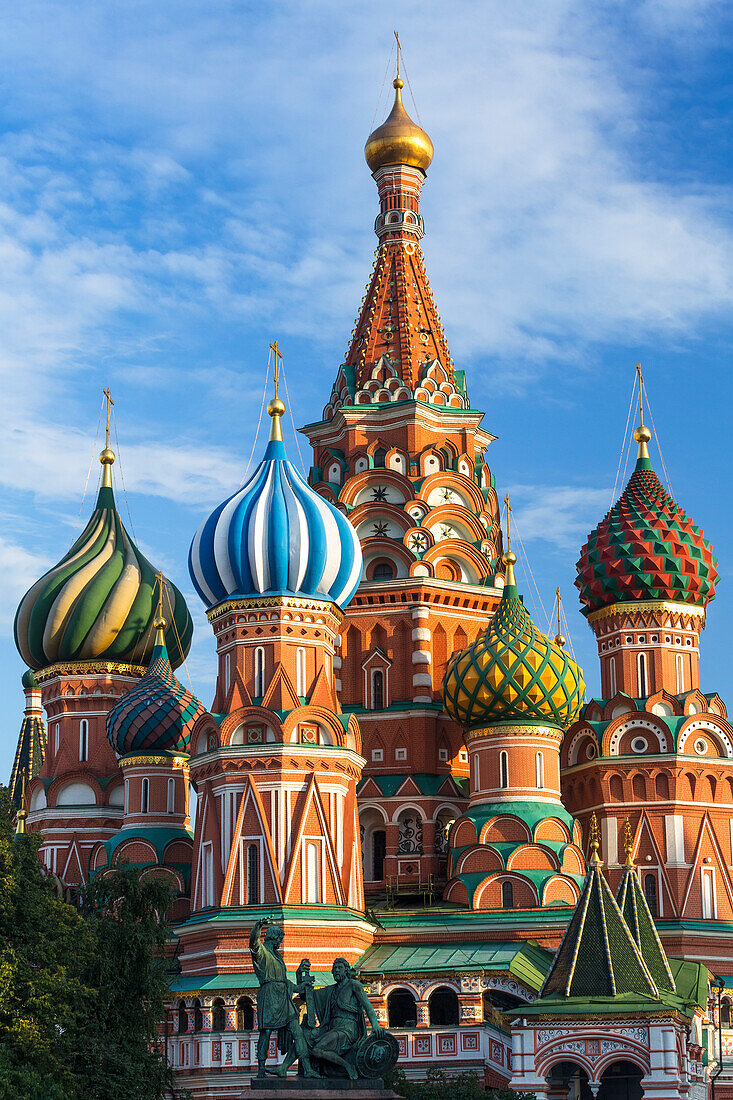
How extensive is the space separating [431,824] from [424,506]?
673 centimetres

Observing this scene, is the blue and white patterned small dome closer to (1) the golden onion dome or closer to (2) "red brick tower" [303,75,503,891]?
(2) "red brick tower" [303,75,503,891]

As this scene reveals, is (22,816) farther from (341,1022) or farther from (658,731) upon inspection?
(341,1022)

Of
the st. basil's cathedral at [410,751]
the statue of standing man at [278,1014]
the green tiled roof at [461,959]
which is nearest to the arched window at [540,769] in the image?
the st. basil's cathedral at [410,751]

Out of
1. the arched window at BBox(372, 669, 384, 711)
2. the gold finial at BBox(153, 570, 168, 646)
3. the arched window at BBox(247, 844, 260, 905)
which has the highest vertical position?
the gold finial at BBox(153, 570, 168, 646)

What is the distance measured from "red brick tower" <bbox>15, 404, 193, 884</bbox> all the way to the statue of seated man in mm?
18881

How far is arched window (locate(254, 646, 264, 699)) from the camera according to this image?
36.5 metres

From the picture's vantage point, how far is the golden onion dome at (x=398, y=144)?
45188 mm

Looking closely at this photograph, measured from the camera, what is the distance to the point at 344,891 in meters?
35.8

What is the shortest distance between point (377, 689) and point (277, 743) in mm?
5419

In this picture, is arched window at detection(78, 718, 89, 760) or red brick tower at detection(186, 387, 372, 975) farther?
arched window at detection(78, 718, 89, 760)

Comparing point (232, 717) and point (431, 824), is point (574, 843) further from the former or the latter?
point (232, 717)

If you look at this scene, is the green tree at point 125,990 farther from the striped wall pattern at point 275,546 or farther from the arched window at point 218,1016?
the striped wall pattern at point 275,546

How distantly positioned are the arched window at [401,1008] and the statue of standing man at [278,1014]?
11.2 metres

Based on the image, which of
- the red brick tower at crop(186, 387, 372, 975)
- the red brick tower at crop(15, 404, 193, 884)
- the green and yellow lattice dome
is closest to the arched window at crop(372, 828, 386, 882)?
the red brick tower at crop(186, 387, 372, 975)
